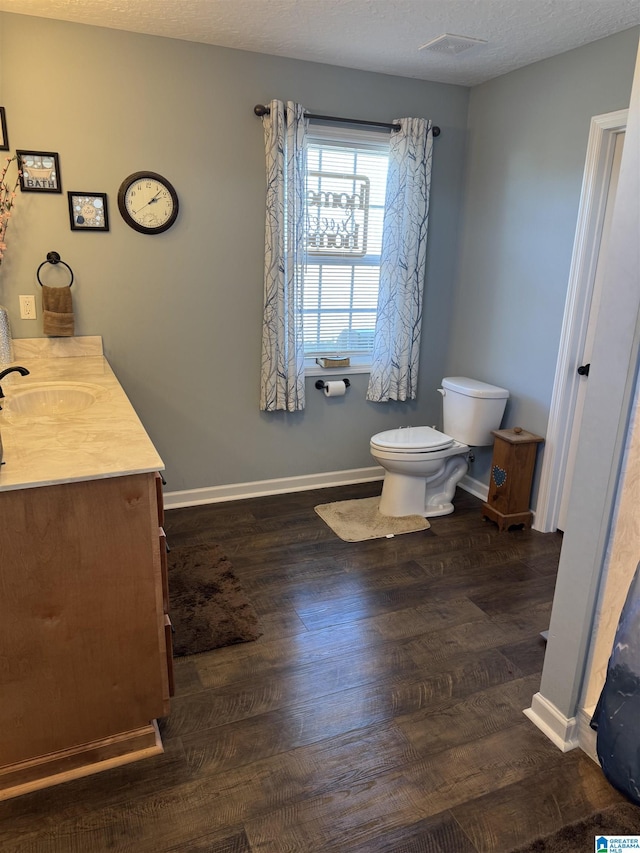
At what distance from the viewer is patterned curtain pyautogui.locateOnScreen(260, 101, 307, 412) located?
3.26 m

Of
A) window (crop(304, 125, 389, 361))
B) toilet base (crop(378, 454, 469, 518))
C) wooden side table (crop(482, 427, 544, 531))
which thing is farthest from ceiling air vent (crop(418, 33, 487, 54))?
toilet base (crop(378, 454, 469, 518))

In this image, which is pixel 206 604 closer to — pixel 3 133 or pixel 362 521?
pixel 362 521

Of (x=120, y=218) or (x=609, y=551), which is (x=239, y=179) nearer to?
(x=120, y=218)

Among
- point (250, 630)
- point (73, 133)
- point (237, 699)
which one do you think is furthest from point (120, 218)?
point (237, 699)

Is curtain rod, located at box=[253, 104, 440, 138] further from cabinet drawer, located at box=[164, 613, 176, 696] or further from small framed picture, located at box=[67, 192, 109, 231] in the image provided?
cabinet drawer, located at box=[164, 613, 176, 696]

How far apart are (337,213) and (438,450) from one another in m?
1.55

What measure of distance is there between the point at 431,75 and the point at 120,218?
1986mm

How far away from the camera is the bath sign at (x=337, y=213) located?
356cm

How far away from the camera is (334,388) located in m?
3.81

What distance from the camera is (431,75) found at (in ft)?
11.5

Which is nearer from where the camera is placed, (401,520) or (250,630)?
(250,630)

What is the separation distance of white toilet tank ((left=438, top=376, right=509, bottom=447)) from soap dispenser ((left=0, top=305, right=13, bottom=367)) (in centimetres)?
244

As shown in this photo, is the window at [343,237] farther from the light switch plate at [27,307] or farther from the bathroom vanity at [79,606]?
the bathroom vanity at [79,606]

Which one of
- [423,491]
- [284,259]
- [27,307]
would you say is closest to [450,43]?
[284,259]
